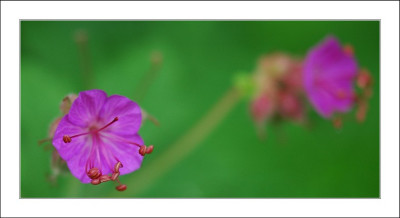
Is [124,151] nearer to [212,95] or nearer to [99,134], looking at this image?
[99,134]

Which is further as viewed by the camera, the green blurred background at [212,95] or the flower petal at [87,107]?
the green blurred background at [212,95]

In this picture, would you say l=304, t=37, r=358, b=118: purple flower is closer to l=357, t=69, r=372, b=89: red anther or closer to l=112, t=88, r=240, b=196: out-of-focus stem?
l=357, t=69, r=372, b=89: red anther

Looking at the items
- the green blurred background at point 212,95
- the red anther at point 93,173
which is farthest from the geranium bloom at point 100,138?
the green blurred background at point 212,95

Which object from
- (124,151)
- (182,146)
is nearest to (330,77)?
(182,146)

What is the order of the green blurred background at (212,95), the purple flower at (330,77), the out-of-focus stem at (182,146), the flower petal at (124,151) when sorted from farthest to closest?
the green blurred background at (212,95), the out-of-focus stem at (182,146), the purple flower at (330,77), the flower petal at (124,151)

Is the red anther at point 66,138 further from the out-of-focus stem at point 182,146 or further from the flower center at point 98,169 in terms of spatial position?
the out-of-focus stem at point 182,146

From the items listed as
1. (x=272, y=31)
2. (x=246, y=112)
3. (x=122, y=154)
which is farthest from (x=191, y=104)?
(x=122, y=154)
